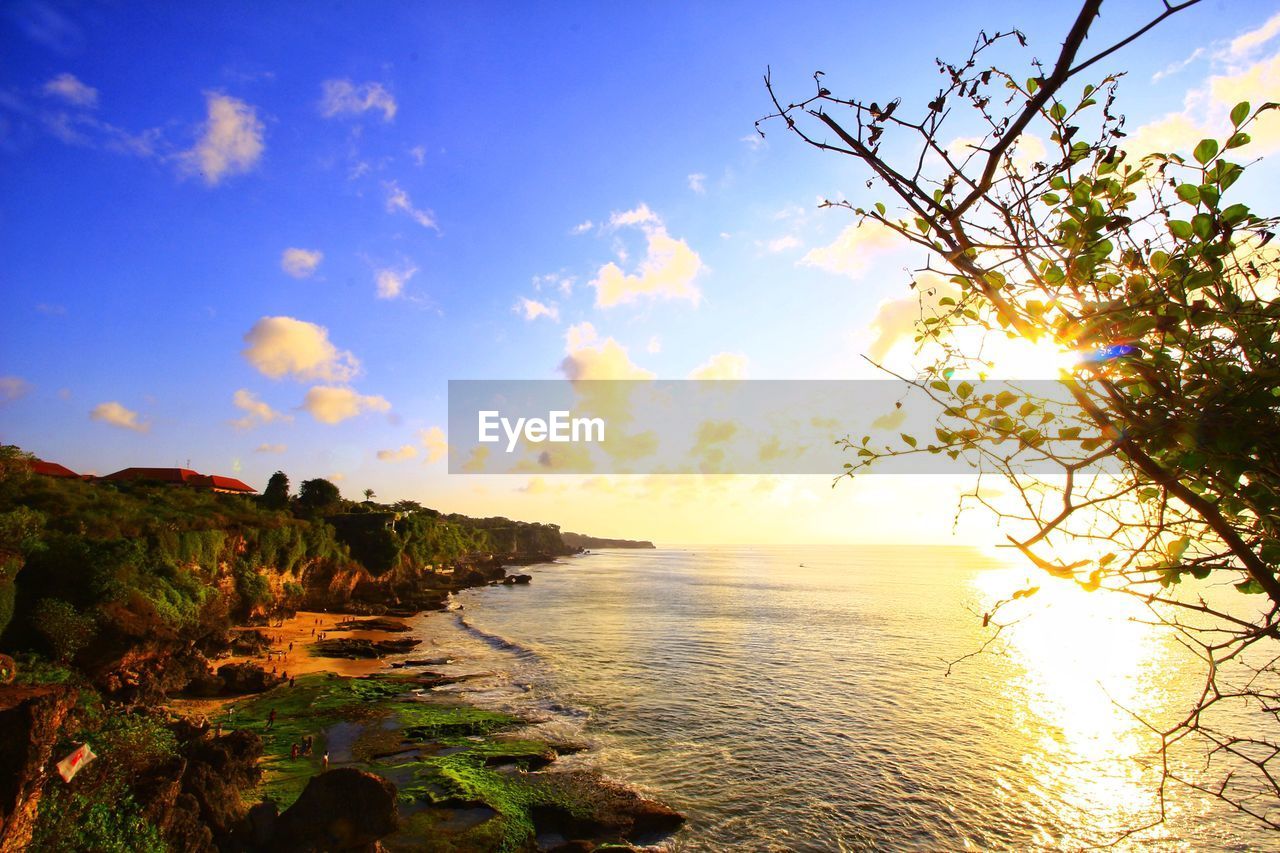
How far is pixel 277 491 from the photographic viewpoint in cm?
8475

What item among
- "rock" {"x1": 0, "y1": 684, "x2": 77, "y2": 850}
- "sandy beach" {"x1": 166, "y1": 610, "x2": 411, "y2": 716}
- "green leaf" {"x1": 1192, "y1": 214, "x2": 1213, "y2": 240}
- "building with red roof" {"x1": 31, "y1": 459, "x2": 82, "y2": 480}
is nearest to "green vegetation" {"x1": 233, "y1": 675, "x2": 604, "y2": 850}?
"sandy beach" {"x1": 166, "y1": 610, "x2": 411, "y2": 716}

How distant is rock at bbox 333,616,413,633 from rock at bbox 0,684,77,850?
53713 millimetres

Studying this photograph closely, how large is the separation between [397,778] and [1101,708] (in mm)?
42912

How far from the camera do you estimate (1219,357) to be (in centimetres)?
295

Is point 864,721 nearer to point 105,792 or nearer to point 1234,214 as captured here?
point 105,792

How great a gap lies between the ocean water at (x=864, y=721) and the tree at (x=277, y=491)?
31302 mm

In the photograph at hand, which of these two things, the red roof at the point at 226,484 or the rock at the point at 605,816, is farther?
the red roof at the point at 226,484

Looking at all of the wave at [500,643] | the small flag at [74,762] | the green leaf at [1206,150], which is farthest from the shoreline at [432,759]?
the green leaf at [1206,150]

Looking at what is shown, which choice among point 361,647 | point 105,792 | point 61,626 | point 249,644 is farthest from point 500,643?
point 105,792

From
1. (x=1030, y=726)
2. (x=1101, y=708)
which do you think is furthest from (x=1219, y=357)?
(x=1101, y=708)

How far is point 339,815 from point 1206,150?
23.0 m

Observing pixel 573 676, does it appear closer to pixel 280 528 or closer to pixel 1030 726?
pixel 1030 726

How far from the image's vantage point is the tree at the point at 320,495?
96.3 metres

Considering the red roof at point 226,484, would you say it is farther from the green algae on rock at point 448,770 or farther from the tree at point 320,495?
the green algae on rock at point 448,770
